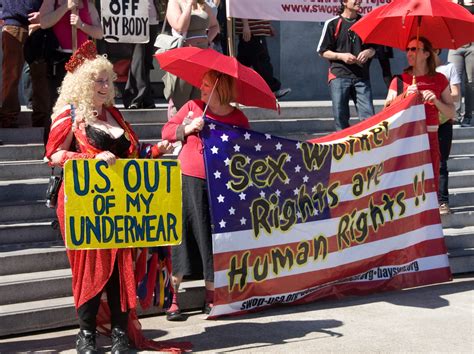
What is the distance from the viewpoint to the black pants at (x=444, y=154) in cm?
963

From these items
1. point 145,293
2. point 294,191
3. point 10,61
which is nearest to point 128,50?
point 10,61

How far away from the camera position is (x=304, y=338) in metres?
6.93

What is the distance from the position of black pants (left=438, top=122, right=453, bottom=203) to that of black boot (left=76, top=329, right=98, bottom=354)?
14.5 ft

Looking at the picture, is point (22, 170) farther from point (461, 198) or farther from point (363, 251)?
point (461, 198)

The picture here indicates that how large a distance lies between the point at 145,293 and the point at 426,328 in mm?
2032

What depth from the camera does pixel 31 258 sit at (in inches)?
297

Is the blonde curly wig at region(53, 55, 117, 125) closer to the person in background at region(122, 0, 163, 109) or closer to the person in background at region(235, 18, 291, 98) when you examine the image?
the person in background at region(122, 0, 163, 109)

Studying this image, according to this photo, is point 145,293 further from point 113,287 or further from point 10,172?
point 10,172

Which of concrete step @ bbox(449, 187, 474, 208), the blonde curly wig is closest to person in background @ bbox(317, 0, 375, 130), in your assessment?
concrete step @ bbox(449, 187, 474, 208)

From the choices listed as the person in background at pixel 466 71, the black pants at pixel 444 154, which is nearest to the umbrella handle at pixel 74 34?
the black pants at pixel 444 154

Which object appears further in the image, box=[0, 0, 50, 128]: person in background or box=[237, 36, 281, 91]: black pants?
box=[237, 36, 281, 91]: black pants

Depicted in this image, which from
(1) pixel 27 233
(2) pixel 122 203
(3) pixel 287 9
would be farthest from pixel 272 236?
(3) pixel 287 9

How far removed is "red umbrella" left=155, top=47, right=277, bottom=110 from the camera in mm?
7062

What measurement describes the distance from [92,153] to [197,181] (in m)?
1.18
